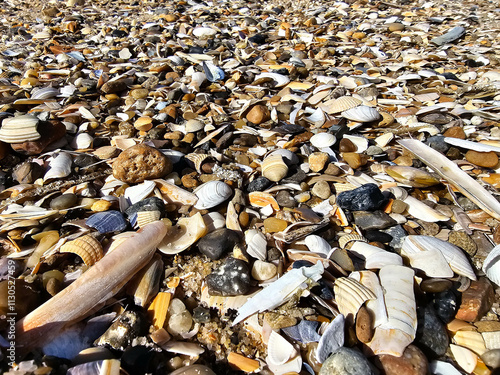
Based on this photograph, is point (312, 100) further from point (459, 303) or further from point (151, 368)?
point (151, 368)

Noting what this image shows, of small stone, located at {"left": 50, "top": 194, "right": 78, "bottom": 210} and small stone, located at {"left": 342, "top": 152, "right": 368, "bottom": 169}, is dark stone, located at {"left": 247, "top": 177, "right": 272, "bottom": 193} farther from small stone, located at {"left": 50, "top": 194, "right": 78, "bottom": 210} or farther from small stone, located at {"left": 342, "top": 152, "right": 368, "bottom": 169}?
small stone, located at {"left": 50, "top": 194, "right": 78, "bottom": 210}

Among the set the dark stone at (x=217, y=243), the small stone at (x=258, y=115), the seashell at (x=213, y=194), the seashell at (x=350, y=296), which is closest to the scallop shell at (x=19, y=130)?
the seashell at (x=213, y=194)

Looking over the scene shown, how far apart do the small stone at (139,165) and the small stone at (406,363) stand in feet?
6.45

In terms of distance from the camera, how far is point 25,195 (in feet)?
8.14

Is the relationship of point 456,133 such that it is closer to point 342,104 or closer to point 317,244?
point 342,104

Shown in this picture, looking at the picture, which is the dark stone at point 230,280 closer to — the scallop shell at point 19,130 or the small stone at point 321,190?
the small stone at point 321,190

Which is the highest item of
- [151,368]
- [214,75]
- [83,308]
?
[214,75]

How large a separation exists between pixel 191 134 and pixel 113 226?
131 centimetres

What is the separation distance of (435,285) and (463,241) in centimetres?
52

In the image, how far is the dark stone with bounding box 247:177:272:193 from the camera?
2604 millimetres

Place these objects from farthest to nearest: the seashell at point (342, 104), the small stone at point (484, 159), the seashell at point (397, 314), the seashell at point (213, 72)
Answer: the seashell at point (213, 72) < the seashell at point (342, 104) < the small stone at point (484, 159) < the seashell at point (397, 314)

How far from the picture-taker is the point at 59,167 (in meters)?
2.68

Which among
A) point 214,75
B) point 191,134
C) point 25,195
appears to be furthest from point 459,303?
point 214,75

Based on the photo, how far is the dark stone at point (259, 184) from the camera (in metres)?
2.60
